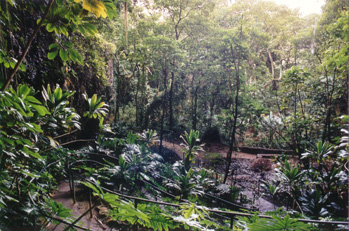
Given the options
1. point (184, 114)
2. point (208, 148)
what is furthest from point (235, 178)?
point (184, 114)

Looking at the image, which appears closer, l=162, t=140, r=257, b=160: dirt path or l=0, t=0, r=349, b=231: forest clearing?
l=0, t=0, r=349, b=231: forest clearing

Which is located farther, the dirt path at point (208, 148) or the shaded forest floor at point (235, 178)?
the dirt path at point (208, 148)

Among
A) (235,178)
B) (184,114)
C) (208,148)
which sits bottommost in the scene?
(235,178)

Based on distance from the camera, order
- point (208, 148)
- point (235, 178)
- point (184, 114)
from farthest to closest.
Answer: point (184, 114) < point (208, 148) < point (235, 178)

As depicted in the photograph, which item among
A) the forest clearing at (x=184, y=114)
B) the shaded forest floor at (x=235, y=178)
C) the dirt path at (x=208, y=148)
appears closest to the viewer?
the forest clearing at (x=184, y=114)

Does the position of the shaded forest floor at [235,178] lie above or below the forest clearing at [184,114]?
below

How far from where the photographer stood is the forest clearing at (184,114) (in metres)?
0.92

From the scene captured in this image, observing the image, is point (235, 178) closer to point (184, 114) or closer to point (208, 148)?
point (208, 148)

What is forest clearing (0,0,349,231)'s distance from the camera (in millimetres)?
917

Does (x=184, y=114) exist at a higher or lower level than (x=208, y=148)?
higher

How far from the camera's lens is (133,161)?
179 centimetres

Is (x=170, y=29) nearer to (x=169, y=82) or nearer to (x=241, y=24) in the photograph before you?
(x=169, y=82)

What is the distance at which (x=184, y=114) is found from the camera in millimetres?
4621

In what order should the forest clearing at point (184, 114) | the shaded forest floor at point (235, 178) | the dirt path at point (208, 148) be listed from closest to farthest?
1. the forest clearing at point (184, 114)
2. the shaded forest floor at point (235, 178)
3. the dirt path at point (208, 148)
